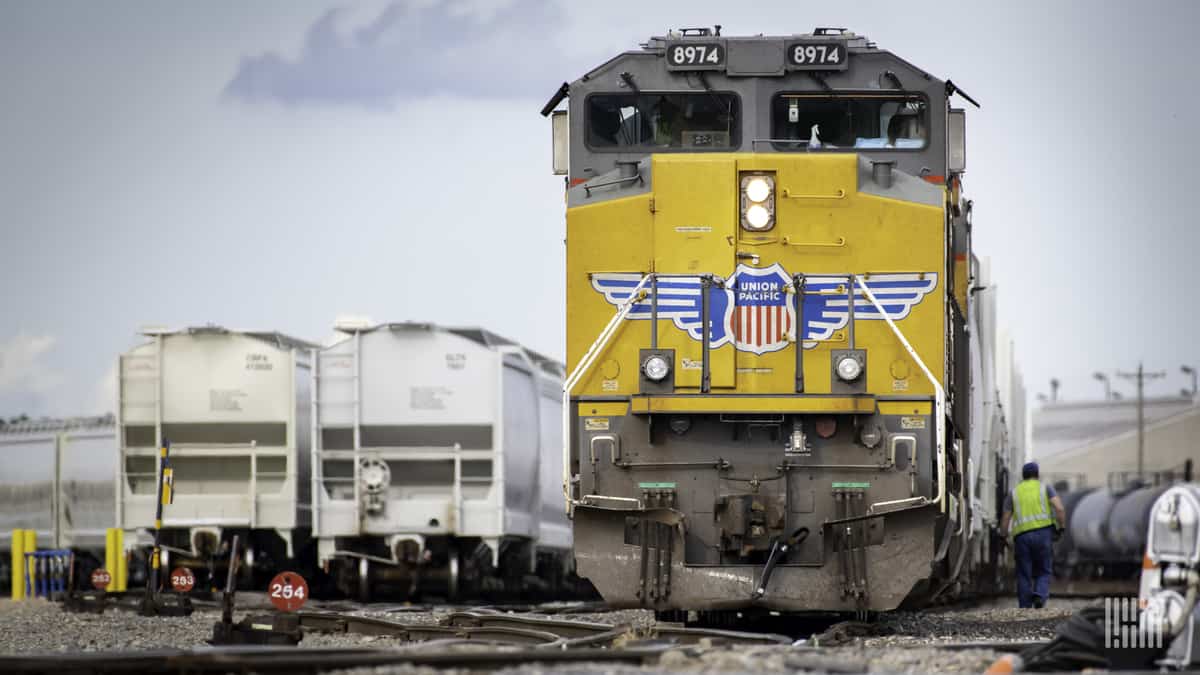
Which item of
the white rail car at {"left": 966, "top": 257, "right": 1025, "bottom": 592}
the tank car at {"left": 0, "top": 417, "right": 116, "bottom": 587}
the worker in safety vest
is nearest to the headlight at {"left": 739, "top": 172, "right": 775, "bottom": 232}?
Answer: the white rail car at {"left": 966, "top": 257, "right": 1025, "bottom": 592}

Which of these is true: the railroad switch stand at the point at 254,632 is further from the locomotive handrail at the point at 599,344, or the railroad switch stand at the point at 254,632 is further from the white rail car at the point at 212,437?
the white rail car at the point at 212,437

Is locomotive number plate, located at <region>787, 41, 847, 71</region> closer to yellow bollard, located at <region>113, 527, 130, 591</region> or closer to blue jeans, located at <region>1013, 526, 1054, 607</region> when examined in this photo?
blue jeans, located at <region>1013, 526, 1054, 607</region>

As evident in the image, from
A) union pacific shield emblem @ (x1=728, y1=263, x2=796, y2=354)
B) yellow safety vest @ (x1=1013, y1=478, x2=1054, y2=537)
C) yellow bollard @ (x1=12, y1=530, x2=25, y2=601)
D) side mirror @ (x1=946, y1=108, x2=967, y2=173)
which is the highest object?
side mirror @ (x1=946, y1=108, x2=967, y2=173)

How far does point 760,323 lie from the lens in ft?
38.9

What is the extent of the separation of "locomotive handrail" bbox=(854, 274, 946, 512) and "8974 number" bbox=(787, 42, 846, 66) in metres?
1.57

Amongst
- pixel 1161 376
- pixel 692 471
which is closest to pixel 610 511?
pixel 692 471

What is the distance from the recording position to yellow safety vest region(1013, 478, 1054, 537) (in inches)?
652

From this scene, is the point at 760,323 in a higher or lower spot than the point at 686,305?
lower

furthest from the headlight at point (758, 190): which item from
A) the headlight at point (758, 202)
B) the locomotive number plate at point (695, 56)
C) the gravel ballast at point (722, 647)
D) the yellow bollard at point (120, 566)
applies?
the yellow bollard at point (120, 566)

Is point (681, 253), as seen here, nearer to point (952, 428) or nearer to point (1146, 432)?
point (952, 428)

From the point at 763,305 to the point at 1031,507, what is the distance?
19.6 ft

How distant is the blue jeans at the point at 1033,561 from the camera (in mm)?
16703

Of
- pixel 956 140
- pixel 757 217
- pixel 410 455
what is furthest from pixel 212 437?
pixel 956 140

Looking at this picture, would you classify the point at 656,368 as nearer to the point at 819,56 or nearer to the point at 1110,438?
the point at 819,56
